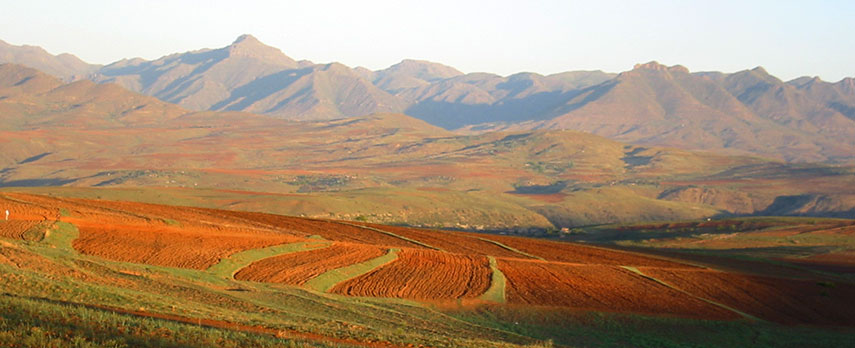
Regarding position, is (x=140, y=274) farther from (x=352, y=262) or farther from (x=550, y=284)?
(x=550, y=284)

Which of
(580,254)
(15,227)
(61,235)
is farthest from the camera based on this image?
(580,254)

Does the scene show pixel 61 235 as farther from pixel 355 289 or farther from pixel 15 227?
pixel 355 289

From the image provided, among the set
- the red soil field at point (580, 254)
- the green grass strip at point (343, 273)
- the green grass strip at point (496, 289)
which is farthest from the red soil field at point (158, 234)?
the red soil field at point (580, 254)

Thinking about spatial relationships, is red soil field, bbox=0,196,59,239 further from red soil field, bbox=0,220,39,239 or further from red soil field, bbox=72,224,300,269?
red soil field, bbox=72,224,300,269

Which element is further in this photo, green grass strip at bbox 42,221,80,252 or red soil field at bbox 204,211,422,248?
red soil field at bbox 204,211,422,248

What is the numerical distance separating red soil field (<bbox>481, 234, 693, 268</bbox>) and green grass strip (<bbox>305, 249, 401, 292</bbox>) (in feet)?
41.0

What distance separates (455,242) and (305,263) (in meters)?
18.1

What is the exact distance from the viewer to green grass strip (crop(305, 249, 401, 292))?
34688 mm

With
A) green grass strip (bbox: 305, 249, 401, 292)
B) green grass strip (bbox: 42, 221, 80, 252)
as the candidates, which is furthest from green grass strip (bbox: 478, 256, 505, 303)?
green grass strip (bbox: 42, 221, 80, 252)

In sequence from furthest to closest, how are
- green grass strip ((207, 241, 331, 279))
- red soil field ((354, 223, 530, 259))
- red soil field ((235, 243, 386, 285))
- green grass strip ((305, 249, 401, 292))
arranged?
1. red soil field ((354, 223, 530, 259))
2. red soil field ((235, 243, 386, 285))
3. green grass strip ((207, 241, 331, 279))
4. green grass strip ((305, 249, 401, 292))

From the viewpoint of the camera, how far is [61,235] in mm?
36938

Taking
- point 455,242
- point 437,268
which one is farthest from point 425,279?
point 455,242

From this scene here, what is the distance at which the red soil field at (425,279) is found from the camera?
114 feet

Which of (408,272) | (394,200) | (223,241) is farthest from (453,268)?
(394,200)
